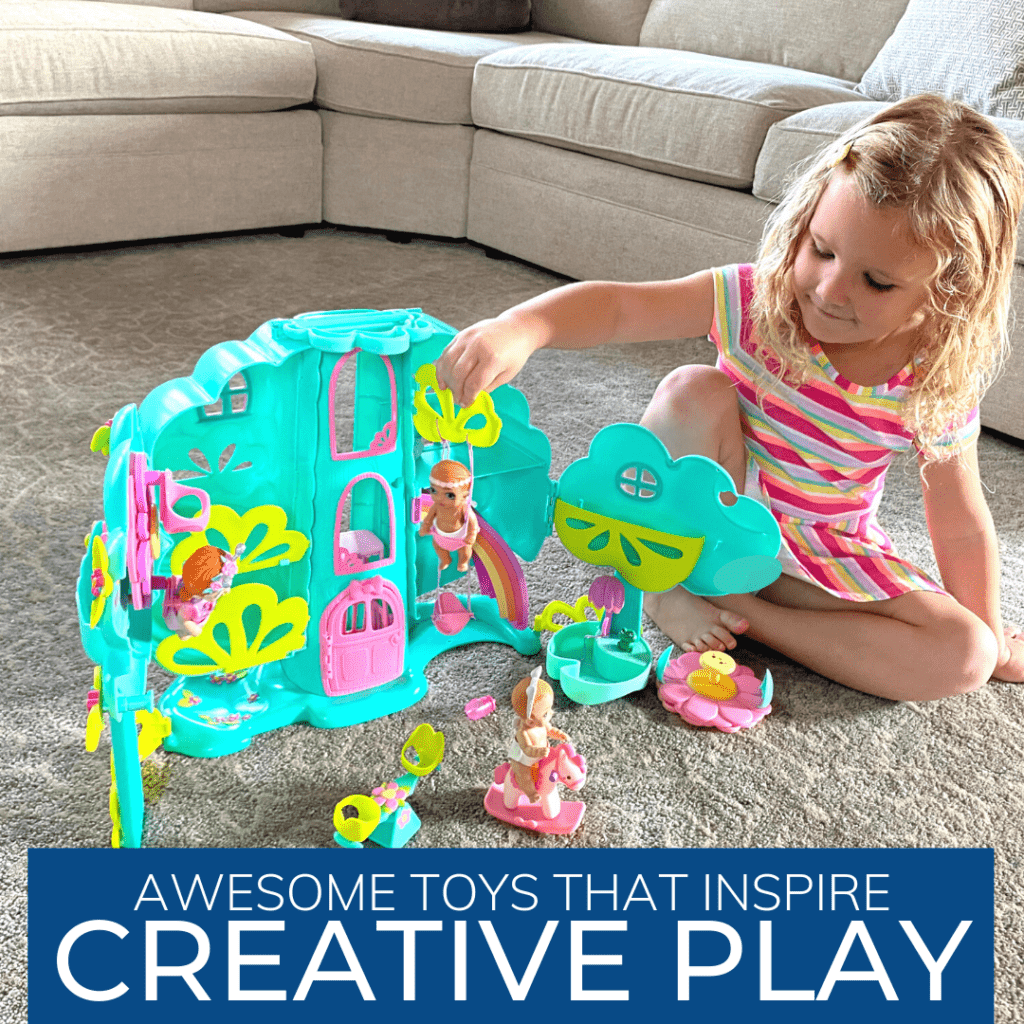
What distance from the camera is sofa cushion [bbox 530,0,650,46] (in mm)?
2602

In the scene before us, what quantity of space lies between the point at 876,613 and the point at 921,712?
0.10m

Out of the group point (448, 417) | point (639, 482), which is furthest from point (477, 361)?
point (639, 482)

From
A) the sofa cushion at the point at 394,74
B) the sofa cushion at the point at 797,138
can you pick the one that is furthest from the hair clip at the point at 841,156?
the sofa cushion at the point at 394,74

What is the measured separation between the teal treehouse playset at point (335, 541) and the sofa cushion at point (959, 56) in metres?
1.20

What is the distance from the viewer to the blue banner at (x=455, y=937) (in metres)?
0.66

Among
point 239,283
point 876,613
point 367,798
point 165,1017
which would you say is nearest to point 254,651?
point 367,798

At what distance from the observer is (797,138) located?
1.70 meters

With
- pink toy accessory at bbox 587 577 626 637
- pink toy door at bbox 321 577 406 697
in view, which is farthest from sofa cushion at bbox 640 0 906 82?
pink toy door at bbox 321 577 406 697

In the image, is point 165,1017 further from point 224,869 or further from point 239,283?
point 239,283

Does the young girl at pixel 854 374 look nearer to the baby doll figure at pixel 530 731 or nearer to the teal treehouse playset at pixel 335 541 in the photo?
the teal treehouse playset at pixel 335 541

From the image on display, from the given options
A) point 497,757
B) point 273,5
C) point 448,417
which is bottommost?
point 497,757

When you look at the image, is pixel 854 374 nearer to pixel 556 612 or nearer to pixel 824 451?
pixel 824 451

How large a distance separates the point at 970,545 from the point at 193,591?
0.72 m

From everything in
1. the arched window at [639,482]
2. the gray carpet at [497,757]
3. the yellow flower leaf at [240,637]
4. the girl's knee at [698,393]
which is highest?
Answer: the girl's knee at [698,393]
